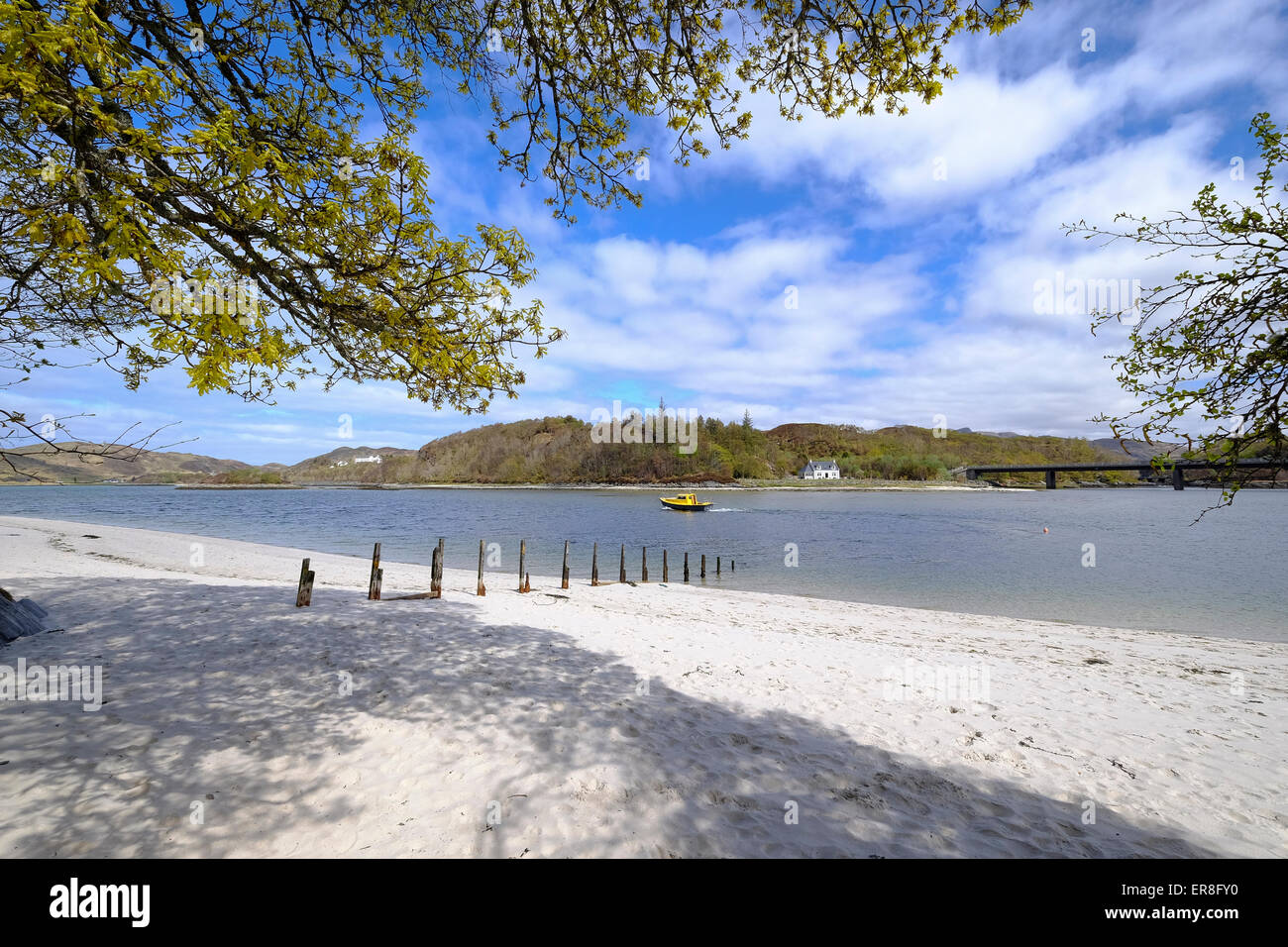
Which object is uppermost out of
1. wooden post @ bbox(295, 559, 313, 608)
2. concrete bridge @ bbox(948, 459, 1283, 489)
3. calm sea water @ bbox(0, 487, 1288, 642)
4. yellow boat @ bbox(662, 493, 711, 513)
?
concrete bridge @ bbox(948, 459, 1283, 489)

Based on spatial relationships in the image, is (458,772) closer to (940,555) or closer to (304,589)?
(304,589)

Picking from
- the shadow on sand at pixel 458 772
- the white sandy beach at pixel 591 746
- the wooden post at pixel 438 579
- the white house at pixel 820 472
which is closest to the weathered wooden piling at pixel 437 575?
the wooden post at pixel 438 579

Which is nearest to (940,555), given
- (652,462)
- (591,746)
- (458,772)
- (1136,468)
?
(1136,468)

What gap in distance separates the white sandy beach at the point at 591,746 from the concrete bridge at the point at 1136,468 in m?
2.93

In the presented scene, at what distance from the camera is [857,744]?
532cm

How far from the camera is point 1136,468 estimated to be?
26.9 meters

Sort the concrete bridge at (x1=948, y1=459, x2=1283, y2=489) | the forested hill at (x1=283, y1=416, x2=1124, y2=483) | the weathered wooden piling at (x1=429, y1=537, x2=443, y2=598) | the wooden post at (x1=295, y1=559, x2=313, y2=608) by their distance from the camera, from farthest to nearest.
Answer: the forested hill at (x1=283, y1=416, x2=1124, y2=483)
the weathered wooden piling at (x1=429, y1=537, x2=443, y2=598)
the wooden post at (x1=295, y1=559, x2=313, y2=608)
the concrete bridge at (x1=948, y1=459, x2=1283, y2=489)

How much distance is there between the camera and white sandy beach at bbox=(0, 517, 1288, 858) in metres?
3.64

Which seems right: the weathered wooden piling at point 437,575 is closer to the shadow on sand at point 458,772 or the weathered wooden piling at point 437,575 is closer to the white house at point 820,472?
the shadow on sand at point 458,772

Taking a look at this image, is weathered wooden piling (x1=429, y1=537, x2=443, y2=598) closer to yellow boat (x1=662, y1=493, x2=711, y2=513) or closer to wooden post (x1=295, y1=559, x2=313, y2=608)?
wooden post (x1=295, y1=559, x2=313, y2=608)

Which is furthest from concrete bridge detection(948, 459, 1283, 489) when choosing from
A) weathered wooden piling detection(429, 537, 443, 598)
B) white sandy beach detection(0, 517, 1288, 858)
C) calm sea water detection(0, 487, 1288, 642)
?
weathered wooden piling detection(429, 537, 443, 598)

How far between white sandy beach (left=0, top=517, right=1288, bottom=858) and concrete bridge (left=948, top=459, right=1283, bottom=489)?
2928 mm

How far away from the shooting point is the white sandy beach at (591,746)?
143 inches

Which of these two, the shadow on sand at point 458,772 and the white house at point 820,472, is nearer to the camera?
the shadow on sand at point 458,772
